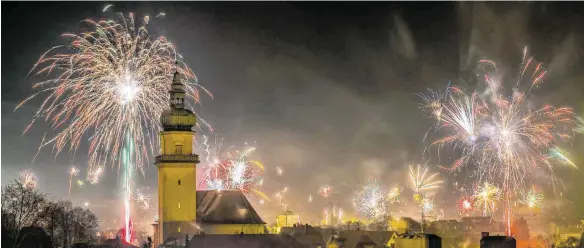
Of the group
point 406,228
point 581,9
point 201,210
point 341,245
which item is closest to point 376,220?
point 406,228

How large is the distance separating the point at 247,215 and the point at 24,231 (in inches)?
992

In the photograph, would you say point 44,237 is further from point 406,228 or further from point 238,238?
point 406,228

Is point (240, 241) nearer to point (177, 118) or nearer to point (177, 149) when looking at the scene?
point (177, 149)

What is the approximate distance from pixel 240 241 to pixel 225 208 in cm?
876

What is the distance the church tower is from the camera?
114 meters

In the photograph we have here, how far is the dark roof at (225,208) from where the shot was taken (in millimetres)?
122625

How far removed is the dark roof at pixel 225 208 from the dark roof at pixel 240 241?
5.35m

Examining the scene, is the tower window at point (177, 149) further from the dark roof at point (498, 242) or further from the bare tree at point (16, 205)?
the dark roof at point (498, 242)

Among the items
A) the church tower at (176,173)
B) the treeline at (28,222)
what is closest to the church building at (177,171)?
the church tower at (176,173)

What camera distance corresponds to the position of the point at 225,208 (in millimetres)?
123688

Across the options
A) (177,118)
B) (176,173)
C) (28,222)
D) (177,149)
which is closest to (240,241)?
(176,173)

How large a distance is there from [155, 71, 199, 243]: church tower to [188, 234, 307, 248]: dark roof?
9.11ft

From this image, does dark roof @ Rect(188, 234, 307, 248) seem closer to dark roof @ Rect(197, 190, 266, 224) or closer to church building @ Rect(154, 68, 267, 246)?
church building @ Rect(154, 68, 267, 246)

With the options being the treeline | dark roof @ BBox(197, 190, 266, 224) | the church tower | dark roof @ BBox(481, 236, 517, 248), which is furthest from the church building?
dark roof @ BBox(481, 236, 517, 248)
